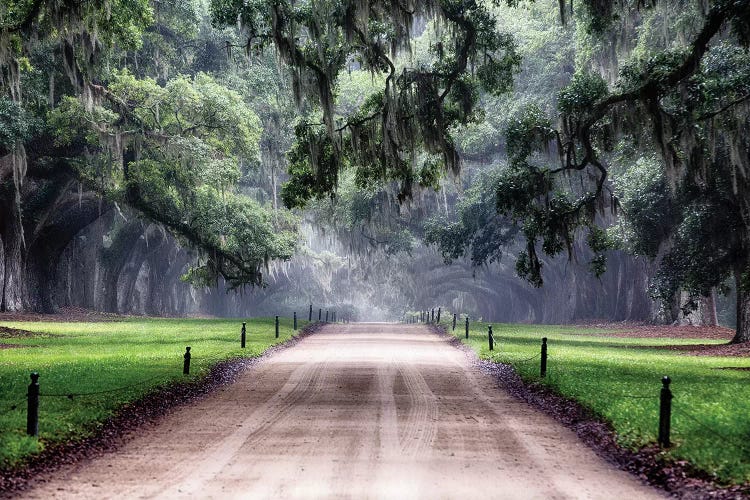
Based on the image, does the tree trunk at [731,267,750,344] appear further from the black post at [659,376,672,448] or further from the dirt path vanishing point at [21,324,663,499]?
the black post at [659,376,672,448]

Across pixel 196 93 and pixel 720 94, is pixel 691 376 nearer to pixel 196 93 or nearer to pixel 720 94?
pixel 720 94

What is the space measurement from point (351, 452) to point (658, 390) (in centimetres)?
732

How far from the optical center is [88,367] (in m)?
17.9

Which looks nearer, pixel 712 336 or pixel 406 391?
pixel 406 391

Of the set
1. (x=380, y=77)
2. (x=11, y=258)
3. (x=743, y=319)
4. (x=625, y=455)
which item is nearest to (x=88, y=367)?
(x=380, y=77)

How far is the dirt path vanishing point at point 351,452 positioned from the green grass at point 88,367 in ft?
2.96

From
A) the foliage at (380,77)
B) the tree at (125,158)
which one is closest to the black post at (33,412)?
the foliage at (380,77)

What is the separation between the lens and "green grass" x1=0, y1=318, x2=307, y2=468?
36.1ft

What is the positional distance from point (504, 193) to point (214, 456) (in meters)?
14.1

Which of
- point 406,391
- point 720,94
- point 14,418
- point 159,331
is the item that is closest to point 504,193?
point 720,94

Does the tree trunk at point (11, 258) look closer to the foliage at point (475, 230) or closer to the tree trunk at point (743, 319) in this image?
A: the foliage at point (475, 230)

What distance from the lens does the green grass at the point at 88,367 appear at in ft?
36.1

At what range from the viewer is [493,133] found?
1897 inches

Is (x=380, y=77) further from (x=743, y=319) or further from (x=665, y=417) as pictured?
(x=665, y=417)
